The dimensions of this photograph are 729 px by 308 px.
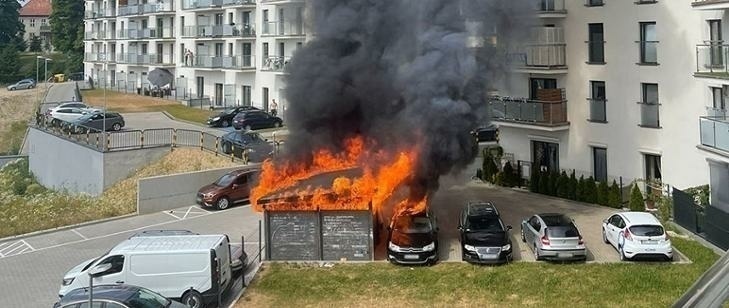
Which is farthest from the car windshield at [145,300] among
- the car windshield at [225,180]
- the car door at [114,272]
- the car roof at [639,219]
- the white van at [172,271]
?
the car windshield at [225,180]

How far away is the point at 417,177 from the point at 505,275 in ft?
16.7

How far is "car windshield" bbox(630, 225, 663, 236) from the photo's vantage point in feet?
67.2

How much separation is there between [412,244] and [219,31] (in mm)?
45018

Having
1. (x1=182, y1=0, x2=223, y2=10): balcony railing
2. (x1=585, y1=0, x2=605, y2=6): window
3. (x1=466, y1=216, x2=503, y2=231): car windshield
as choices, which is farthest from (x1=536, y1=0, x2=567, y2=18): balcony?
(x1=182, y1=0, x2=223, y2=10): balcony railing

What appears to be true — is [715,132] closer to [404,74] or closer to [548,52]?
[548,52]

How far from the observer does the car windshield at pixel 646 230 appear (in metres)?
20.5

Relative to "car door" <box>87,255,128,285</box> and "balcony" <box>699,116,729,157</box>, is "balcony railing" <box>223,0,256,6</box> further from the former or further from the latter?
"car door" <box>87,255,128,285</box>

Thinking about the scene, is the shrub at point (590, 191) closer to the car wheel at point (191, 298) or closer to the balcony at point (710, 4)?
the balcony at point (710, 4)

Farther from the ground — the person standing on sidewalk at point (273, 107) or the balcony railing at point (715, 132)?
the person standing on sidewalk at point (273, 107)

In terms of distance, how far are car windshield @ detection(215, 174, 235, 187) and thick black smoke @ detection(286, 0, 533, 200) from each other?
587 cm

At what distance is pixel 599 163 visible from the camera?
31.7m

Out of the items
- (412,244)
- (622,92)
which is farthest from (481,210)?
Answer: (622,92)

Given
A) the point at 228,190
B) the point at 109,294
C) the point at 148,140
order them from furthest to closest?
the point at 148,140, the point at 228,190, the point at 109,294

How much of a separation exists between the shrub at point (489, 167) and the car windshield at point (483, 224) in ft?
44.2
